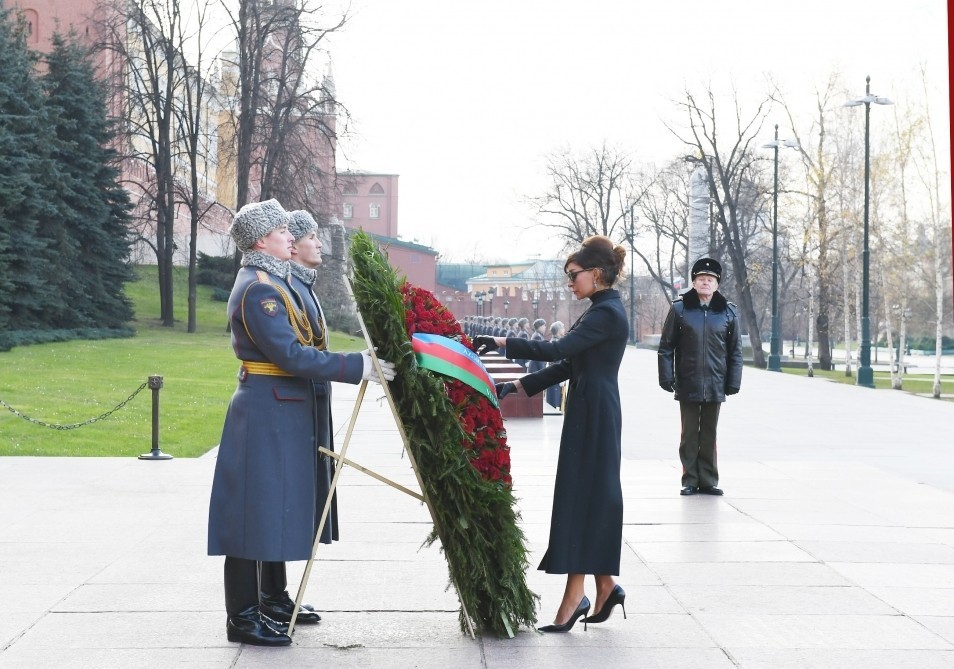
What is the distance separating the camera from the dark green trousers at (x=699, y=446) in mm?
10688

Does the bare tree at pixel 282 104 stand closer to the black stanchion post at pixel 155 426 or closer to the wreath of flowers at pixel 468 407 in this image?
the black stanchion post at pixel 155 426

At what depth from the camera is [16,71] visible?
34.4 metres

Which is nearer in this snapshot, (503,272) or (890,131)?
(890,131)

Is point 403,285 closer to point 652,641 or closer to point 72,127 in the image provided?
point 652,641

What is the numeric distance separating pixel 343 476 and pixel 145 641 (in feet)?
20.3

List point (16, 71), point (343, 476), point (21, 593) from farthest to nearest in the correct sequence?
1. point (16, 71)
2. point (343, 476)
3. point (21, 593)

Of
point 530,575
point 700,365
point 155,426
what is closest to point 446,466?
point 530,575

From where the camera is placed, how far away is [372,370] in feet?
17.9

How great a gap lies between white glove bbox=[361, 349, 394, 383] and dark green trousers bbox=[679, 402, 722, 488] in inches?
225

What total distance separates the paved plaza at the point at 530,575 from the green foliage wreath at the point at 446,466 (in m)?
0.36

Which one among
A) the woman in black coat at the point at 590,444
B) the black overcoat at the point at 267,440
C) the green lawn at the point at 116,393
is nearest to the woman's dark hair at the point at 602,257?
the woman in black coat at the point at 590,444

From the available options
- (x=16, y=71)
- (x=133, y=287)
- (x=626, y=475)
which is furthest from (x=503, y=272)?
(x=626, y=475)

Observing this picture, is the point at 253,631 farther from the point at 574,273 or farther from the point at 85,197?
the point at 85,197

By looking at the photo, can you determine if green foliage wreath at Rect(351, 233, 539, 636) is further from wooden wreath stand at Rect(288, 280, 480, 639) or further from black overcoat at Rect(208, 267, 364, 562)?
black overcoat at Rect(208, 267, 364, 562)
